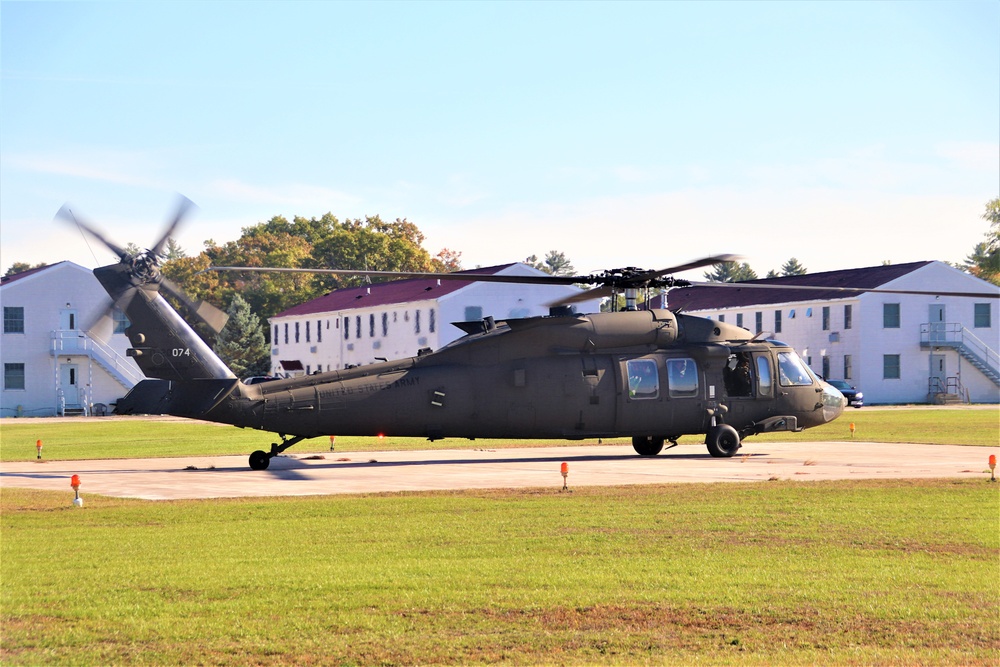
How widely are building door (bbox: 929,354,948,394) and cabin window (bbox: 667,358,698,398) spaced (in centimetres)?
5904

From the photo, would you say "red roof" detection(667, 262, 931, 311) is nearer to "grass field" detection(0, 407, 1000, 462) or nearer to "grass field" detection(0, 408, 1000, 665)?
"grass field" detection(0, 407, 1000, 462)

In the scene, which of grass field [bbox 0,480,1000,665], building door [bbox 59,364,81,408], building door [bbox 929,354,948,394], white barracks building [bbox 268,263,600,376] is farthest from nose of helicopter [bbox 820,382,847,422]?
building door [bbox 59,364,81,408]

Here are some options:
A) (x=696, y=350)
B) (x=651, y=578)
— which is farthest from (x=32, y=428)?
(x=651, y=578)

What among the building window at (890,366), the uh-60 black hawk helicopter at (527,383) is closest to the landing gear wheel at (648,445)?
the uh-60 black hawk helicopter at (527,383)

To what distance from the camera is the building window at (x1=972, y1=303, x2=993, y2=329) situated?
86312 millimetres

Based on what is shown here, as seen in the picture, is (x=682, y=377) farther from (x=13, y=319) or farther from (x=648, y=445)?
(x=13, y=319)

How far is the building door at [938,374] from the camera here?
84.4m

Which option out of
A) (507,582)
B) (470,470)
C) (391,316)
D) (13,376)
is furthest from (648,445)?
(13,376)

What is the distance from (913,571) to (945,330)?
76.2 metres

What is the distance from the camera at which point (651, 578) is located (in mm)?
13727

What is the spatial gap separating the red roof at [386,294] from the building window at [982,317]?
3632 centimetres

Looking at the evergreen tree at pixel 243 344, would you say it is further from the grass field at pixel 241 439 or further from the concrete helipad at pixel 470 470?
the concrete helipad at pixel 470 470

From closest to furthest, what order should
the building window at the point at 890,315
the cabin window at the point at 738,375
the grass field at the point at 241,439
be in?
the cabin window at the point at 738,375, the grass field at the point at 241,439, the building window at the point at 890,315

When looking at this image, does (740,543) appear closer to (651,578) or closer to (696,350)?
(651,578)
